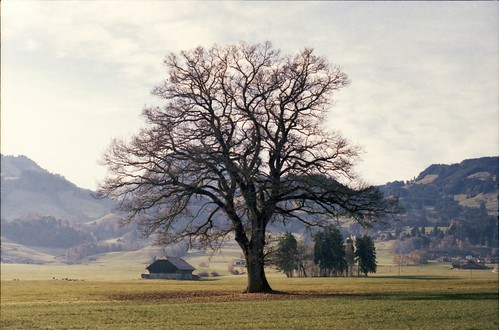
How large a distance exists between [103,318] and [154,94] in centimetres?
1900

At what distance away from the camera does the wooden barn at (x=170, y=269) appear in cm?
7186

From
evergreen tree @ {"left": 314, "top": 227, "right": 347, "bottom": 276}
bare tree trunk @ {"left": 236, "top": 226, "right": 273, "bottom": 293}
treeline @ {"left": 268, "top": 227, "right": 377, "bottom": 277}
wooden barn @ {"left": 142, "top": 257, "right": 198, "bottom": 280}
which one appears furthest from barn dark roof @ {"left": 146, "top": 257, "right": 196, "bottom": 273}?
evergreen tree @ {"left": 314, "top": 227, "right": 347, "bottom": 276}

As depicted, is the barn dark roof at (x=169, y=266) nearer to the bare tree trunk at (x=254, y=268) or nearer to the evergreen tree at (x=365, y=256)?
the bare tree trunk at (x=254, y=268)

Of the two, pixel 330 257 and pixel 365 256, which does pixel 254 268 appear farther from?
pixel 365 256

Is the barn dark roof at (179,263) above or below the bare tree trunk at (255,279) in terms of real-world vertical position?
above

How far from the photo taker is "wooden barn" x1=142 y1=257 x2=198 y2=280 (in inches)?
2829

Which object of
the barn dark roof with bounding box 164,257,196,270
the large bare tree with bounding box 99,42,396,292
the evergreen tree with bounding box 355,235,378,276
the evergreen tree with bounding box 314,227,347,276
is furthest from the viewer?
the evergreen tree with bounding box 355,235,378,276

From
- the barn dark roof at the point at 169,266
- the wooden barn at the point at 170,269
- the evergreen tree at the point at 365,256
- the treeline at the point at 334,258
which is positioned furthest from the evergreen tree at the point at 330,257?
the barn dark roof at the point at 169,266

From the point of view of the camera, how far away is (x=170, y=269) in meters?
74.6

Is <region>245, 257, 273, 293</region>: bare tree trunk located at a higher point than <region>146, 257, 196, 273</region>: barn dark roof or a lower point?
lower

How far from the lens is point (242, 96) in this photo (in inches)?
1651

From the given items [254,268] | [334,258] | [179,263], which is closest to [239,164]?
[254,268]

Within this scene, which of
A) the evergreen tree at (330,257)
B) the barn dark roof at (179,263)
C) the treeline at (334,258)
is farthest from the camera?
the evergreen tree at (330,257)

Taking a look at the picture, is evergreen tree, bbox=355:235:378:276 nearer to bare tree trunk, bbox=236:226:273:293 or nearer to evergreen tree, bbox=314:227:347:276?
evergreen tree, bbox=314:227:347:276
